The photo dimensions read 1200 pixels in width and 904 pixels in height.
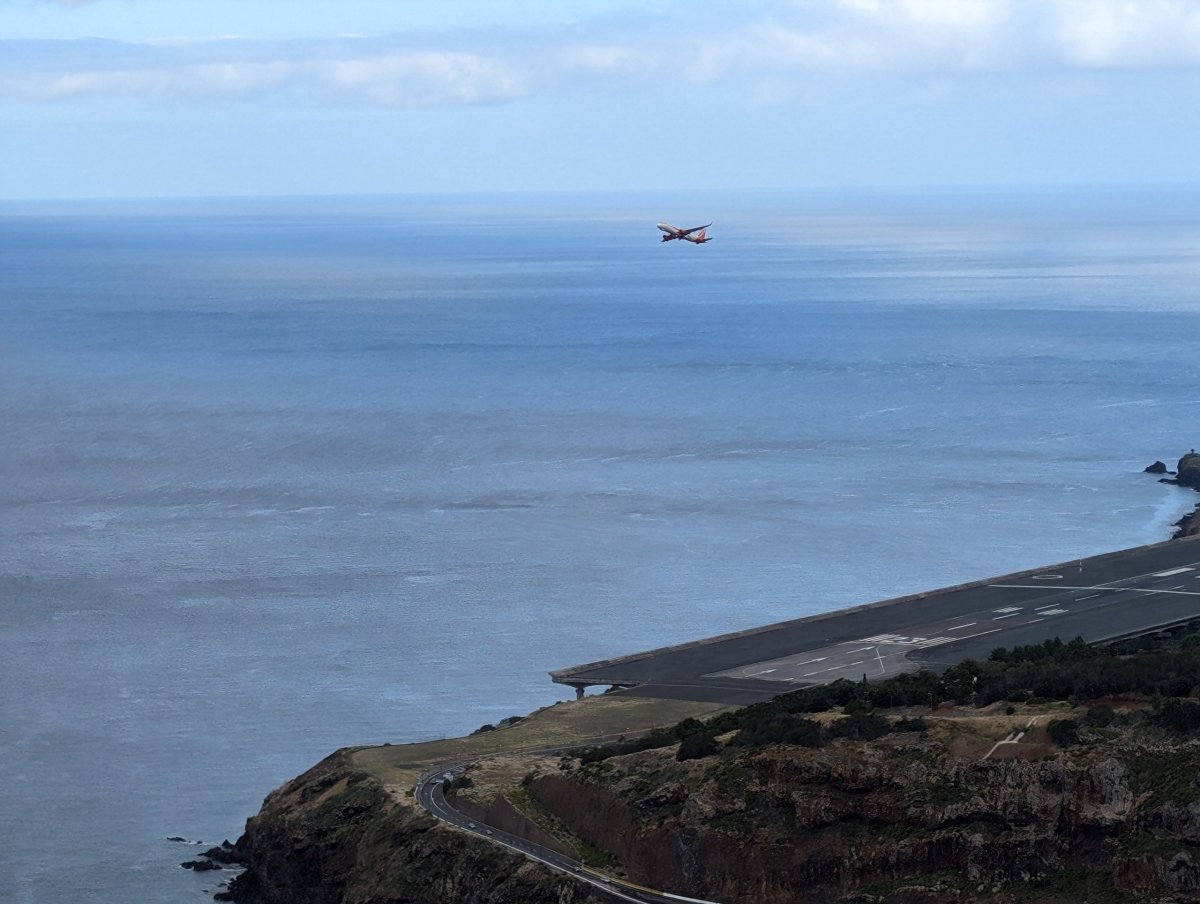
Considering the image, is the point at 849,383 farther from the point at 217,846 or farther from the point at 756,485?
the point at 217,846

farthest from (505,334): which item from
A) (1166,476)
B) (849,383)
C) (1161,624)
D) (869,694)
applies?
(869,694)

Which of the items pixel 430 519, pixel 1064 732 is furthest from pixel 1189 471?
pixel 1064 732

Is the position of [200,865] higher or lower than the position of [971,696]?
lower

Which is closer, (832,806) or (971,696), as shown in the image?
(832,806)

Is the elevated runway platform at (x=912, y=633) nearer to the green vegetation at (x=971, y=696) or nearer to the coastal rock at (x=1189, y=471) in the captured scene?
the green vegetation at (x=971, y=696)

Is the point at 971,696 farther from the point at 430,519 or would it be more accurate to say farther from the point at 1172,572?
the point at 430,519
